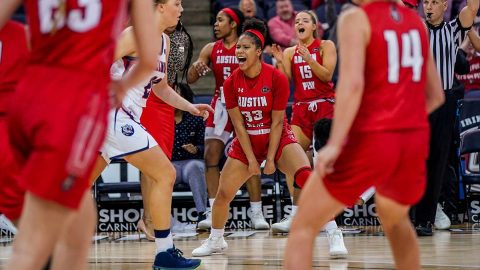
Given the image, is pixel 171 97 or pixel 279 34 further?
pixel 279 34

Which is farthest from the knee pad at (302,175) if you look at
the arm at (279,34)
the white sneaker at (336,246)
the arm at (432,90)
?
the arm at (279,34)

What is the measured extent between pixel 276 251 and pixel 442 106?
2.13 metres

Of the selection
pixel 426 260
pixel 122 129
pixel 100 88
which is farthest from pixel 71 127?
pixel 426 260

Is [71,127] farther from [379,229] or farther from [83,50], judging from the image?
[379,229]

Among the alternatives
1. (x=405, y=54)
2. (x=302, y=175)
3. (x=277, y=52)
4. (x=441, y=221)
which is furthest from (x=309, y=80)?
(x=405, y=54)

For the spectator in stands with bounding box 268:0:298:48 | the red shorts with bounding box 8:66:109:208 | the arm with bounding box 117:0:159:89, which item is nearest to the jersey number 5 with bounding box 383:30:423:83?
the arm with bounding box 117:0:159:89

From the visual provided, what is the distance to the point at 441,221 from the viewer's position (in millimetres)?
9555

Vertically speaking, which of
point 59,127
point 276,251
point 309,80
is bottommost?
point 276,251

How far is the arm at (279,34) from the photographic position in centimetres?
1191

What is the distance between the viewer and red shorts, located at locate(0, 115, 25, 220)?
14.5ft

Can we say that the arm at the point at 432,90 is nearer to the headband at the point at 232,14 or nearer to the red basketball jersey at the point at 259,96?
the red basketball jersey at the point at 259,96

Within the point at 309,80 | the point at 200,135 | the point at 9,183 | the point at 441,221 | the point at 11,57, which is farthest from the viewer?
the point at 200,135

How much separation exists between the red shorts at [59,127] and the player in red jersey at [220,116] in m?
6.29

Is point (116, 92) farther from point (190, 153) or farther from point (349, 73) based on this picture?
point (190, 153)
